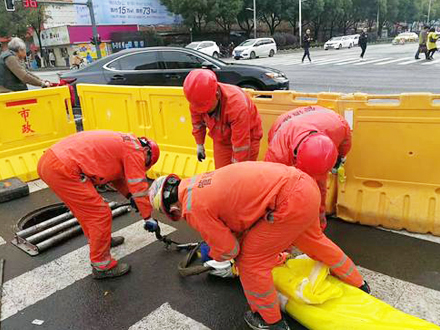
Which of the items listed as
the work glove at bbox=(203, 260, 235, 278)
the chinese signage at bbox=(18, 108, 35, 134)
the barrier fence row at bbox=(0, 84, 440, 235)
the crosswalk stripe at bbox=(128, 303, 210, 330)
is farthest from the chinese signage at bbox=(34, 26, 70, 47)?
the crosswalk stripe at bbox=(128, 303, 210, 330)

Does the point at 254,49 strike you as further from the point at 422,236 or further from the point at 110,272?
the point at 110,272

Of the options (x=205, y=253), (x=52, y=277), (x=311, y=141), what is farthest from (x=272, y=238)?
(x=52, y=277)

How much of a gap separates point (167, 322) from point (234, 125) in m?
1.64

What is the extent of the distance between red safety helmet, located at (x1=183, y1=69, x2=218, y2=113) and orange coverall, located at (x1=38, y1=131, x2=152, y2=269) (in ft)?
1.94

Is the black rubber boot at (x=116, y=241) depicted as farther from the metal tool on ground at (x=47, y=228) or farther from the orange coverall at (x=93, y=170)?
the orange coverall at (x=93, y=170)

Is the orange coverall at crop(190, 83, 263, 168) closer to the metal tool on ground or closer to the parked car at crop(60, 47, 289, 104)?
the metal tool on ground

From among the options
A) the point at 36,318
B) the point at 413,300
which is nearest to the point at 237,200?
the point at 413,300

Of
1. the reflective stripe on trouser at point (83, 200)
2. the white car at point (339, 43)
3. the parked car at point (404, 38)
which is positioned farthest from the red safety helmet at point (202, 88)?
the parked car at point (404, 38)

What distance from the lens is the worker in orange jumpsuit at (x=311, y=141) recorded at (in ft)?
8.43

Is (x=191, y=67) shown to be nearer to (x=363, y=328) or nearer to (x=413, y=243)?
(x=413, y=243)

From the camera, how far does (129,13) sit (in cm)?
4634

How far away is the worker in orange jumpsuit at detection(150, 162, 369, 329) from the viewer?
2.24 m

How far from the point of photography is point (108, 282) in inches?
129

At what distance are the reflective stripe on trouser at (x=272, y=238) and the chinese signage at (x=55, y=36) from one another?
41244 mm
